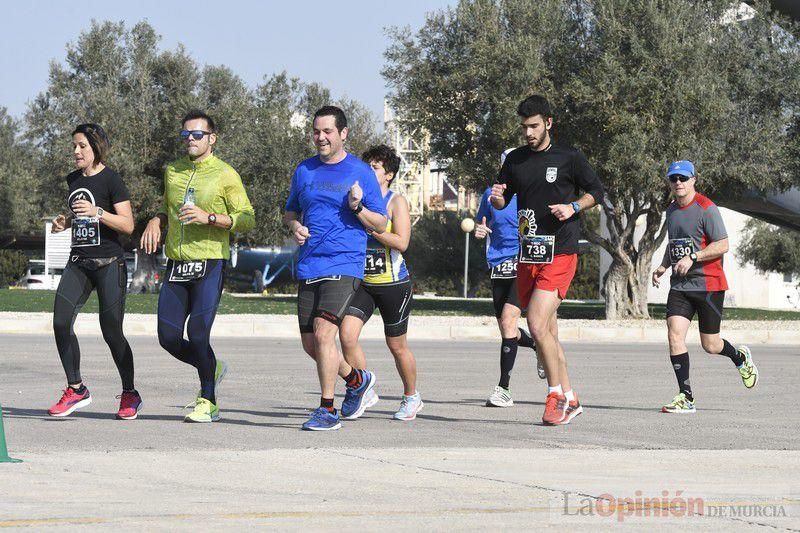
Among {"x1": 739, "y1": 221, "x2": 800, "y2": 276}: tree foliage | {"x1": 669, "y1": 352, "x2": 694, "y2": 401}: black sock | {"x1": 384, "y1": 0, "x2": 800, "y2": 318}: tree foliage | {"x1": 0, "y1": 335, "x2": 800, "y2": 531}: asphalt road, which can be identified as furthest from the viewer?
{"x1": 739, "y1": 221, "x2": 800, "y2": 276}: tree foliage

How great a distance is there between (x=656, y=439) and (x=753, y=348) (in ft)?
44.1

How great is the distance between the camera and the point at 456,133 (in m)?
31.5

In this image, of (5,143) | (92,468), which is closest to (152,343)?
(92,468)

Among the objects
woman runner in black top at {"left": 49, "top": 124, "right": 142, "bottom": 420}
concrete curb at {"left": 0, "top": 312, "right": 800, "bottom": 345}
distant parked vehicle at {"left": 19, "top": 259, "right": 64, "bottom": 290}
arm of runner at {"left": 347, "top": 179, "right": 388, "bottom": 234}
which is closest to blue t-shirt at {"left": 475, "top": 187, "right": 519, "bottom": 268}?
arm of runner at {"left": 347, "top": 179, "right": 388, "bottom": 234}

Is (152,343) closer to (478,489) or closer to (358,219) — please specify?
(358,219)

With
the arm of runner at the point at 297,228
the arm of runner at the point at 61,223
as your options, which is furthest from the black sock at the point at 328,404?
the arm of runner at the point at 61,223

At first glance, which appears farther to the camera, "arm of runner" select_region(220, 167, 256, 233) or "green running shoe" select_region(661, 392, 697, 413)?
"green running shoe" select_region(661, 392, 697, 413)

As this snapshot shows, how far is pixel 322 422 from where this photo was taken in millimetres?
8172

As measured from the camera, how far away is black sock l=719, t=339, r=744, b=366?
10.4 metres

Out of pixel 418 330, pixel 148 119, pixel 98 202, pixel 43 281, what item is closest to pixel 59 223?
pixel 98 202

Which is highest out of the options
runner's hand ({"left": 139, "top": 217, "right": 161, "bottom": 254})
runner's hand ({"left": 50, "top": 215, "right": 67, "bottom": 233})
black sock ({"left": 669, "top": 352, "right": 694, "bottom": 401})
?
runner's hand ({"left": 50, "top": 215, "right": 67, "bottom": 233})

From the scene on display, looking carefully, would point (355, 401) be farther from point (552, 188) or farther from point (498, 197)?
point (552, 188)

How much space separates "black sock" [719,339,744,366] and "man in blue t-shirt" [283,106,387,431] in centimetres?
345

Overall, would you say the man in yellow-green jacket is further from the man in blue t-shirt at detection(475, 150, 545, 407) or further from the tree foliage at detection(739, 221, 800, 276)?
the tree foliage at detection(739, 221, 800, 276)
